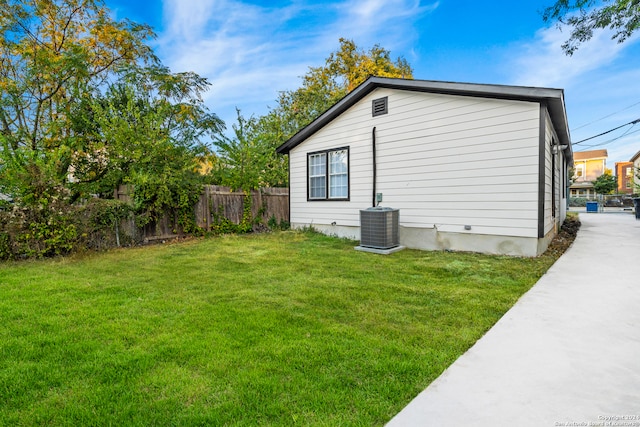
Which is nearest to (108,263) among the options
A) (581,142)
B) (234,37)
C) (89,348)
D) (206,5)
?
(89,348)

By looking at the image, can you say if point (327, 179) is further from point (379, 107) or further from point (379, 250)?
point (379, 250)

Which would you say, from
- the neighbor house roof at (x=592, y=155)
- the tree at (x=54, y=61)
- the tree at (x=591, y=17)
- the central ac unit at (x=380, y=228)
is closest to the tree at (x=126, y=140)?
the tree at (x=54, y=61)

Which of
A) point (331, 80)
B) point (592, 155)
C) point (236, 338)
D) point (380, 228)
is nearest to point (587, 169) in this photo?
point (592, 155)

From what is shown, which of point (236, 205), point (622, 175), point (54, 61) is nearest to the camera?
point (54, 61)

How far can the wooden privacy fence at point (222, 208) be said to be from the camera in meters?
8.22

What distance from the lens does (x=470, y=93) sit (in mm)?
6117

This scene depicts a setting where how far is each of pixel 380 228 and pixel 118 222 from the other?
591cm

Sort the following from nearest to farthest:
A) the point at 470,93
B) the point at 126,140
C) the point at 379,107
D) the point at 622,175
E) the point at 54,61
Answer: the point at 470,93
the point at 379,107
the point at 126,140
the point at 54,61
the point at 622,175

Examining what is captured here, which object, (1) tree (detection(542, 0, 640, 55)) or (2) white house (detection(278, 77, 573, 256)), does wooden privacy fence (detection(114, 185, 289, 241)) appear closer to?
(2) white house (detection(278, 77, 573, 256))

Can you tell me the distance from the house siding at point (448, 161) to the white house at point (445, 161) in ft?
0.06

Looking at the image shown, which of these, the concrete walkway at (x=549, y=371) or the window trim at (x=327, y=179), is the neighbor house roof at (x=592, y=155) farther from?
the concrete walkway at (x=549, y=371)

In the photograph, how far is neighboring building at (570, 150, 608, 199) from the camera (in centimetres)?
3400

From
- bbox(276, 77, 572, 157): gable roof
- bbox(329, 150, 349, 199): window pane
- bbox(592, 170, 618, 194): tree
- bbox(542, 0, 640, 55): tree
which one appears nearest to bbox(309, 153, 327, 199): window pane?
bbox(329, 150, 349, 199): window pane

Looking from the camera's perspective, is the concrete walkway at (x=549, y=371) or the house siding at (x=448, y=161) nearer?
the concrete walkway at (x=549, y=371)
